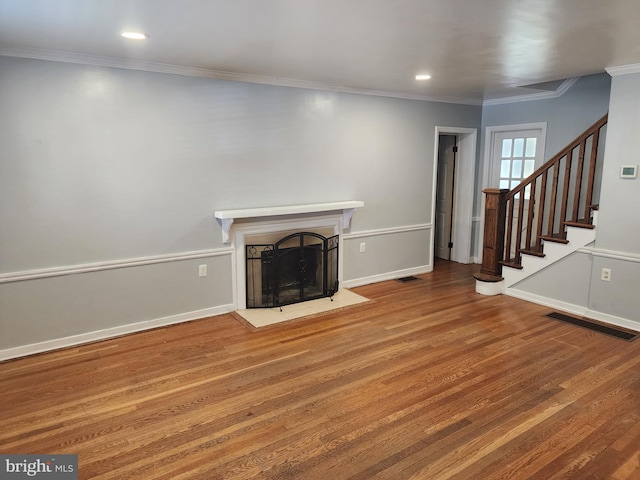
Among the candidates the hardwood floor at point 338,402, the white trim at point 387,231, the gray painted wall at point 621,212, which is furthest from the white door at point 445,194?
the hardwood floor at point 338,402

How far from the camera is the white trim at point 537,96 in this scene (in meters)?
5.07

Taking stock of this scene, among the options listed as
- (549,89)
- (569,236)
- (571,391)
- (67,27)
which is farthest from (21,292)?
(549,89)

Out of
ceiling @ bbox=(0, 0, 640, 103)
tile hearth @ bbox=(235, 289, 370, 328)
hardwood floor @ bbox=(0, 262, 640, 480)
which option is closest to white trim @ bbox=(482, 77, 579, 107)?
ceiling @ bbox=(0, 0, 640, 103)

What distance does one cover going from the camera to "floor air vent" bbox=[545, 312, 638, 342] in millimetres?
3805

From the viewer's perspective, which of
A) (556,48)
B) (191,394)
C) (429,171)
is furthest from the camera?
(429,171)

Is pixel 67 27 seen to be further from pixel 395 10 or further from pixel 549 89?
pixel 549 89

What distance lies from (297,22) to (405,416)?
2.47 m

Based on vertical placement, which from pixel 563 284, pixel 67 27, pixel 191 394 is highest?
pixel 67 27

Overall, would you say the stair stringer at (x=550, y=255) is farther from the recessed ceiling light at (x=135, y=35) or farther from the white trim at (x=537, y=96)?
the recessed ceiling light at (x=135, y=35)

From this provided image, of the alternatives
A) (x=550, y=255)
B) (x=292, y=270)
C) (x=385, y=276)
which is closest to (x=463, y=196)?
(x=385, y=276)

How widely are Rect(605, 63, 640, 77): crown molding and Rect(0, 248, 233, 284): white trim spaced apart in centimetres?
390

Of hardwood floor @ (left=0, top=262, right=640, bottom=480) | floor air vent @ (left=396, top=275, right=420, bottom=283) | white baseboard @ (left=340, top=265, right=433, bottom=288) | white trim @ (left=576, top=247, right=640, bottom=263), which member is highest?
white trim @ (left=576, top=247, right=640, bottom=263)

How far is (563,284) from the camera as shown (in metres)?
4.48

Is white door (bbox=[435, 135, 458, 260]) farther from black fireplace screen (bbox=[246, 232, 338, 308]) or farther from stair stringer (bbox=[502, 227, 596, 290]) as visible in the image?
black fireplace screen (bbox=[246, 232, 338, 308])
